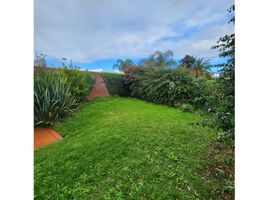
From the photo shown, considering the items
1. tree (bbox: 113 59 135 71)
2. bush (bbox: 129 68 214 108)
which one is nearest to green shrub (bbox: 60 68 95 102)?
bush (bbox: 129 68 214 108)

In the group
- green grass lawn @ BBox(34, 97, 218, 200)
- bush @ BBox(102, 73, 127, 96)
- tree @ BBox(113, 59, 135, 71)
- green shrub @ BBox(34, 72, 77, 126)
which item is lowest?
green grass lawn @ BBox(34, 97, 218, 200)

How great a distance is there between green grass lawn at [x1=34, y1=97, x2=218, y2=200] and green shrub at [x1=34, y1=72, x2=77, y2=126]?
1585mm

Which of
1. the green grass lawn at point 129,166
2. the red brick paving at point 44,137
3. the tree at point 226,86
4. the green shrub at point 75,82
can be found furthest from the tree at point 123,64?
the tree at point 226,86

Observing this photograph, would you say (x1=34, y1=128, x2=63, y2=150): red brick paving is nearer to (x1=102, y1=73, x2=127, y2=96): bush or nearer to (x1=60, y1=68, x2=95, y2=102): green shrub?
(x1=60, y1=68, x2=95, y2=102): green shrub

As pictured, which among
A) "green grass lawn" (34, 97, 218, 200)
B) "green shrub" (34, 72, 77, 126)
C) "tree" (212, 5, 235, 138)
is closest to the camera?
"tree" (212, 5, 235, 138)

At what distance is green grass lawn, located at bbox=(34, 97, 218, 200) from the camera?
179 centimetres

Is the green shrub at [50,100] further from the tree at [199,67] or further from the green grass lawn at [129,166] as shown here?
the tree at [199,67]

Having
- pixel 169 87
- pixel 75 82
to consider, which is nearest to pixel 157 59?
pixel 169 87

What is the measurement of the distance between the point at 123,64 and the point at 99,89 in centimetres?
217

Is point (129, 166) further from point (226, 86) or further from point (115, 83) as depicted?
point (115, 83)

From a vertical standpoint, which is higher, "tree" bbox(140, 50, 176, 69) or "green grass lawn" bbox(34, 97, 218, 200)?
"tree" bbox(140, 50, 176, 69)
